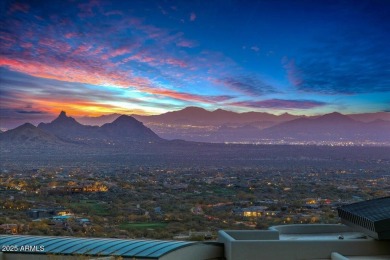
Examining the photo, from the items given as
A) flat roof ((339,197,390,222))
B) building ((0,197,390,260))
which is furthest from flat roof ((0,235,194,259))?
flat roof ((339,197,390,222))

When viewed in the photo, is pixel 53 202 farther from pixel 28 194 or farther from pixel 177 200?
pixel 177 200

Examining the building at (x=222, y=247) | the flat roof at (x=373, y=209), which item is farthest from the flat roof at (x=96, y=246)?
the flat roof at (x=373, y=209)

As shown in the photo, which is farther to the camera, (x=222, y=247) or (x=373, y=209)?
(x=373, y=209)

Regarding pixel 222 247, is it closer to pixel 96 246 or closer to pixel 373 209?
pixel 96 246

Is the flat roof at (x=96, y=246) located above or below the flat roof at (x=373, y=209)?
below

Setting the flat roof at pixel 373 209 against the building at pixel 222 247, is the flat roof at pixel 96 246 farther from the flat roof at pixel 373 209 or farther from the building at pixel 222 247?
the flat roof at pixel 373 209

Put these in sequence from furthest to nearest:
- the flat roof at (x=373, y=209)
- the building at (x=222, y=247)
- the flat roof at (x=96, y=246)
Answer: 1. the flat roof at (x=373, y=209)
2. the building at (x=222, y=247)
3. the flat roof at (x=96, y=246)

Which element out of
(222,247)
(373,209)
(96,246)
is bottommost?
(222,247)

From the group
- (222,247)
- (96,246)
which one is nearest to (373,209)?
(222,247)
